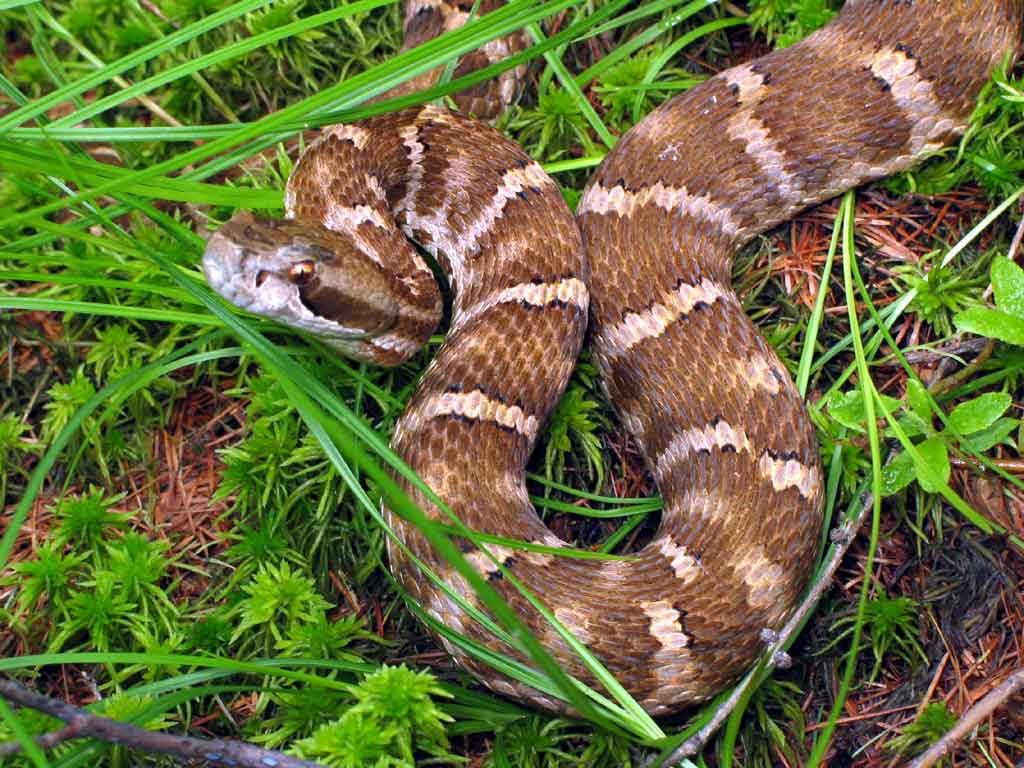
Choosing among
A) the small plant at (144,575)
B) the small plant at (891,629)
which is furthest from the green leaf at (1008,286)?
the small plant at (144,575)

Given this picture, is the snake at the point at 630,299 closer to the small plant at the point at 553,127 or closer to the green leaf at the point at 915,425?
the small plant at the point at 553,127

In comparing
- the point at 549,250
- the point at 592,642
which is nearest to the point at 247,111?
the point at 549,250

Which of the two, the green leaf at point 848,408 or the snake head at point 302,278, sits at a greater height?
the snake head at point 302,278

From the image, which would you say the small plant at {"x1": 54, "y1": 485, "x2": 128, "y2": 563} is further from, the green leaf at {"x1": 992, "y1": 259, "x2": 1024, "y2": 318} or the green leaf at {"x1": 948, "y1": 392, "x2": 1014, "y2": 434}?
the green leaf at {"x1": 992, "y1": 259, "x2": 1024, "y2": 318}

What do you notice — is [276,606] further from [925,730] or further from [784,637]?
[925,730]

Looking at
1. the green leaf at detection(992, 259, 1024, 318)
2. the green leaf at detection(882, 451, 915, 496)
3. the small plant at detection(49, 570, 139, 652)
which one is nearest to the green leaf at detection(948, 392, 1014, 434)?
the green leaf at detection(882, 451, 915, 496)

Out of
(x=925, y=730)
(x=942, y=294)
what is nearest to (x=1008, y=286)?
(x=942, y=294)
